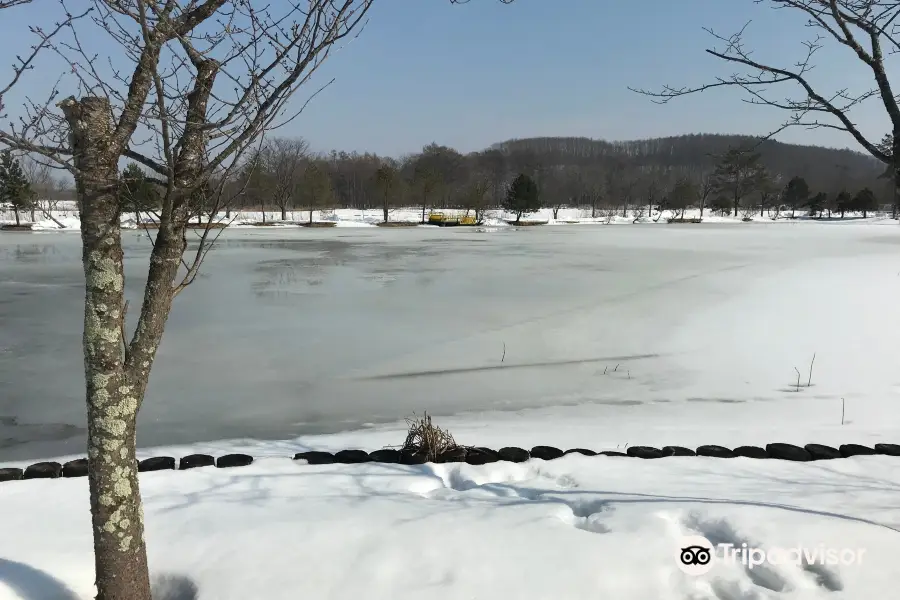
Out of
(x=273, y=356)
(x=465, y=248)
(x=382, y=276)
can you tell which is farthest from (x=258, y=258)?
(x=273, y=356)

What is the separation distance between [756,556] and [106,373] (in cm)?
262

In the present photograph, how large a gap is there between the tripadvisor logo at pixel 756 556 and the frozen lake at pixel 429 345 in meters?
3.17

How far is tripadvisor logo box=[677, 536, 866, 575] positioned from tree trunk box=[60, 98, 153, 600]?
2128 mm

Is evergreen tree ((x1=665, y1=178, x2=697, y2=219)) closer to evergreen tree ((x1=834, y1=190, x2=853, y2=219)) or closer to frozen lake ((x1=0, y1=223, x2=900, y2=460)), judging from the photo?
evergreen tree ((x1=834, y1=190, x2=853, y2=219))

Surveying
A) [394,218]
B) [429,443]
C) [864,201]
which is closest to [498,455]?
[429,443]

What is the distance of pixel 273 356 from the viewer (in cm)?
712

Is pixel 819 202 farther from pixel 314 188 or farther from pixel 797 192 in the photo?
pixel 314 188

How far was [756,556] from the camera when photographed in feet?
8.01

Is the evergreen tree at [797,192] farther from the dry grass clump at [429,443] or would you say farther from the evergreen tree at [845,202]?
the dry grass clump at [429,443]

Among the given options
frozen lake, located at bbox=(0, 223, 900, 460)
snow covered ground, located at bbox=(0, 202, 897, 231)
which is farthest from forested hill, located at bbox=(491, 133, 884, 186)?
frozen lake, located at bbox=(0, 223, 900, 460)

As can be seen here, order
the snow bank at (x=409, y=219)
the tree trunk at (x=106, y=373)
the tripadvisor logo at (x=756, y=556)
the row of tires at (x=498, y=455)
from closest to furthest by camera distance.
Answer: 1. the tree trunk at (x=106, y=373)
2. the tripadvisor logo at (x=756, y=556)
3. the row of tires at (x=498, y=455)
4. the snow bank at (x=409, y=219)

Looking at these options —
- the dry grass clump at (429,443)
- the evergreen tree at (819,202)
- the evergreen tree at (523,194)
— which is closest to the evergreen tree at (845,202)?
the evergreen tree at (819,202)

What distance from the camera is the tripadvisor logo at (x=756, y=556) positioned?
2383mm

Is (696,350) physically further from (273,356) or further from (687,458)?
(273,356)
